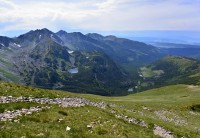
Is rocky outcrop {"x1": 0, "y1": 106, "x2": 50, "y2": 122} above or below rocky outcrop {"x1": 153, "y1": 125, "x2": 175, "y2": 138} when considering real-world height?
above

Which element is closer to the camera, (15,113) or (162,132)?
(15,113)

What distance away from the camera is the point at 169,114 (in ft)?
183

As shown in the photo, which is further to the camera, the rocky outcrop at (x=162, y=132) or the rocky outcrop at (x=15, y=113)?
the rocky outcrop at (x=162, y=132)

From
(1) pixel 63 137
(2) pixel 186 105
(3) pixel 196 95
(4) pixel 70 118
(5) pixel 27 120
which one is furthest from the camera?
(3) pixel 196 95

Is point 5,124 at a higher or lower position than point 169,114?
higher

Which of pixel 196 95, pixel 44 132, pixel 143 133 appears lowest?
pixel 196 95

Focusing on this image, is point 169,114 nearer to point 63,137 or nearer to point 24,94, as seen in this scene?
point 24,94

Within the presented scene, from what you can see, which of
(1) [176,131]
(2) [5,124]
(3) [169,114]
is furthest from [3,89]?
(3) [169,114]

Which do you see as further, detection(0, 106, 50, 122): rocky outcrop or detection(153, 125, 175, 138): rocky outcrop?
detection(153, 125, 175, 138): rocky outcrop

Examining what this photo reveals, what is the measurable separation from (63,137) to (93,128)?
4.64 metres

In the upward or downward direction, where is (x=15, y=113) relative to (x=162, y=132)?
upward

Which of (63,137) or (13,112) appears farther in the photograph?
(13,112)

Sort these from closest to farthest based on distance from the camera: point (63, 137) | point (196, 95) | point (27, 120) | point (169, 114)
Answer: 1. point (63, 137)
2. point (27, 120)
3. point (169, 114)
4. point (196, 95)

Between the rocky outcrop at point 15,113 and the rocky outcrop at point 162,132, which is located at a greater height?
the rocky outcrop at point 15,113
